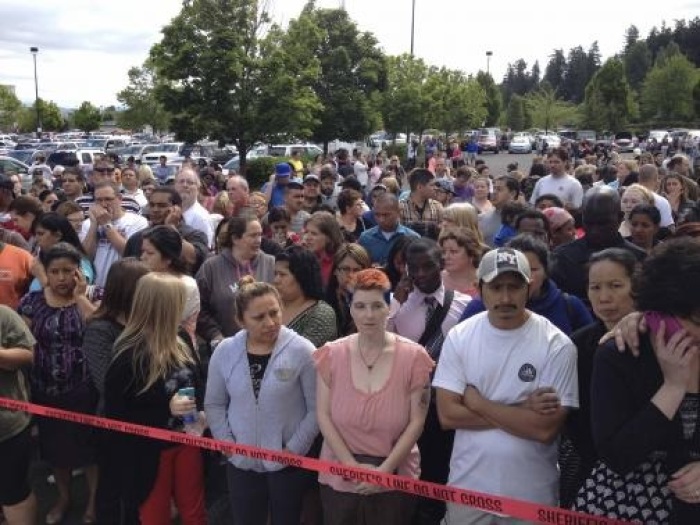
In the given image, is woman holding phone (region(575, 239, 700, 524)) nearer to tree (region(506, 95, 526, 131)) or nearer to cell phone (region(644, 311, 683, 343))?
cell phone (region(644, 311, 683, 343))

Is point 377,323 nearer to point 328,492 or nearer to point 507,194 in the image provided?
point 328,492

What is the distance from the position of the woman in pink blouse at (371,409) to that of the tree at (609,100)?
66.3 meters

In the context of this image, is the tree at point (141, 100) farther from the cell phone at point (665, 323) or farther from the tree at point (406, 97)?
the cell phone at point (665, 323)

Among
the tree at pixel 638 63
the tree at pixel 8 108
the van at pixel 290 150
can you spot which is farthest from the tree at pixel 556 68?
the van at pixel 290 150

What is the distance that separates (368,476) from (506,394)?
0.78 meters

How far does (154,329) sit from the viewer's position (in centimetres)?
358

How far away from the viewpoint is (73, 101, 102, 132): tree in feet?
245

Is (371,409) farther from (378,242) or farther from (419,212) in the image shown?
(419,212)

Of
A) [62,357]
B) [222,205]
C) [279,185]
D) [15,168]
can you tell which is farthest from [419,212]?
[15,168]

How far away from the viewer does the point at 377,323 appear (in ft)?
11.1

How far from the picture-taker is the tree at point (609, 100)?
6394cm

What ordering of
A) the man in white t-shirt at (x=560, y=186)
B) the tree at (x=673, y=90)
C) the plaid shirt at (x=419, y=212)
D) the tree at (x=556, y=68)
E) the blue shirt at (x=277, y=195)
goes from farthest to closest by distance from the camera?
1. the tree at (x=556, y=68)
2. the tree at (x=673, y=90)
3. the blue shirt at (x=277, y=195)
4. the man in white t-shirt at (x=560, y=186)
5. the plaid shirt at (x=419, y=212)

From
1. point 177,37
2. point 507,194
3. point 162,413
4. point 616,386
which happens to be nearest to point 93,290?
point 162,413

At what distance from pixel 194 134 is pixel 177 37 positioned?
3.00 m
